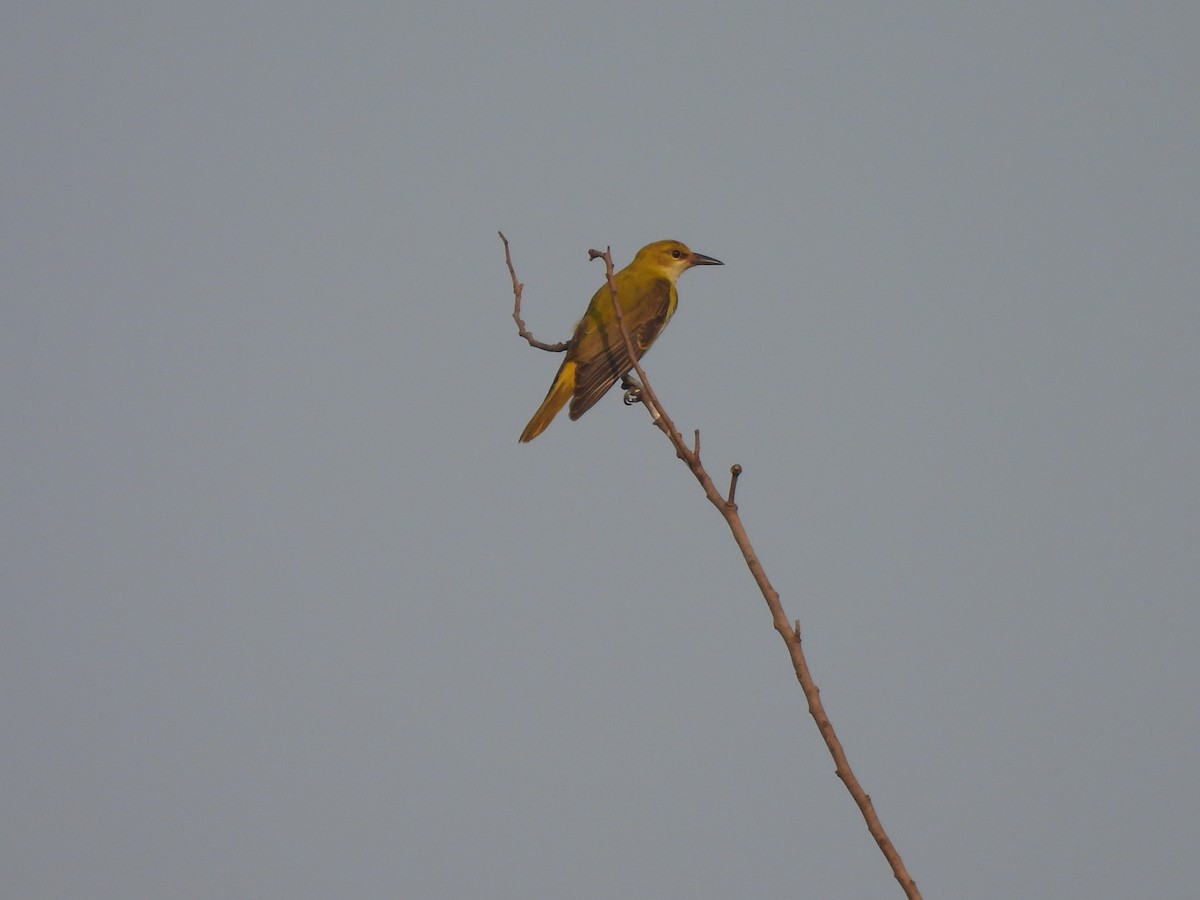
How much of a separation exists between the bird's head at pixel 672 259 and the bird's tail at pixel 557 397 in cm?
218

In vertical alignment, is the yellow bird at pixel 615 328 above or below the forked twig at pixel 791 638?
above

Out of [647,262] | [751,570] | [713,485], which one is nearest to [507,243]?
[713,485]

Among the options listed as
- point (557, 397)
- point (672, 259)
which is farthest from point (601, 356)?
point (672, 259)

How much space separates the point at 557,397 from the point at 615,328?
626mm

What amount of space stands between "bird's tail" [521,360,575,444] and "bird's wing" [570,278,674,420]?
99mm

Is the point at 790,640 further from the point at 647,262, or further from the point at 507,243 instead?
the point at 647,262

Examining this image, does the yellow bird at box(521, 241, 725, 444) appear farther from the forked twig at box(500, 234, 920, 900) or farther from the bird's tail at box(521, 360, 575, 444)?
the forked twig at box(500, 234, 920, 900)

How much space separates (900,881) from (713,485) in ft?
3.18

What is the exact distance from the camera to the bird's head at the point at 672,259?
9.66 meters

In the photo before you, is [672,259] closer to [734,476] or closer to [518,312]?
[518,312]

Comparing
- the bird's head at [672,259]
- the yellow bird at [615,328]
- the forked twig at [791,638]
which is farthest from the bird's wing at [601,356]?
the forked twig at [791,638]

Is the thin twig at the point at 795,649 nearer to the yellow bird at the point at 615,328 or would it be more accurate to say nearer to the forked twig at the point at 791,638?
the forked twig at the point at 791,638

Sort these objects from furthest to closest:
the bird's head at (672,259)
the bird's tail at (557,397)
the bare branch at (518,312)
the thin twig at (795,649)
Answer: the bird's head at (672,259) < the bird's tail at (557,397) < the bare branch at (518,312) < the thin twig at (795,649)

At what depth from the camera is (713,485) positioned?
2.78 meters
